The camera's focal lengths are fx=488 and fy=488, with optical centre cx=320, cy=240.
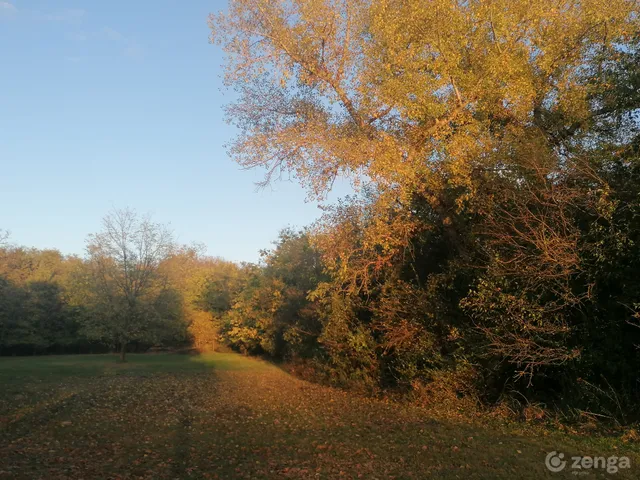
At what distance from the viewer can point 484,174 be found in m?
12.0

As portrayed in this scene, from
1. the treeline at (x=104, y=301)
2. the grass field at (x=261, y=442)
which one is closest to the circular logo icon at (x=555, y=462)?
the grass field at (x=261, y=442)

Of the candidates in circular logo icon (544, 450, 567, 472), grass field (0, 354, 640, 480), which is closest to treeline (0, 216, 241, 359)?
grass field (0, 354, 640, 480)

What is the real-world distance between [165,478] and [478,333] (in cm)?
784

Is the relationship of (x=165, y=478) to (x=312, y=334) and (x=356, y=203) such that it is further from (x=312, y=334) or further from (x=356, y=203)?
(x=312, y=334)

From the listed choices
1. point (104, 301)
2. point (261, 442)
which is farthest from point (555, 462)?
point (104, 301)

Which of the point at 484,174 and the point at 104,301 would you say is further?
the point at 104,301

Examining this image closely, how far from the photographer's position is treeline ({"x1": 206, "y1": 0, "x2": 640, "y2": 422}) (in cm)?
966

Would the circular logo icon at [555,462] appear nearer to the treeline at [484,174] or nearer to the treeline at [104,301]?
the treeline at [484,174]

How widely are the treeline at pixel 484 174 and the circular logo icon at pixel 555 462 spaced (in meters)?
2.45

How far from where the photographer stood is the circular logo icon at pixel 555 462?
6949mm

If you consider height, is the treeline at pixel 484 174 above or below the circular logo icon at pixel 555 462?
above

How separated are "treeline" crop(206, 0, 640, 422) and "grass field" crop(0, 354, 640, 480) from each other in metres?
1.97

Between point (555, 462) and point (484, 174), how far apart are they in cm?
685

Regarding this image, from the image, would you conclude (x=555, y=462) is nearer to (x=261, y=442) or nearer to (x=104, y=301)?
(x=261, y=442)
